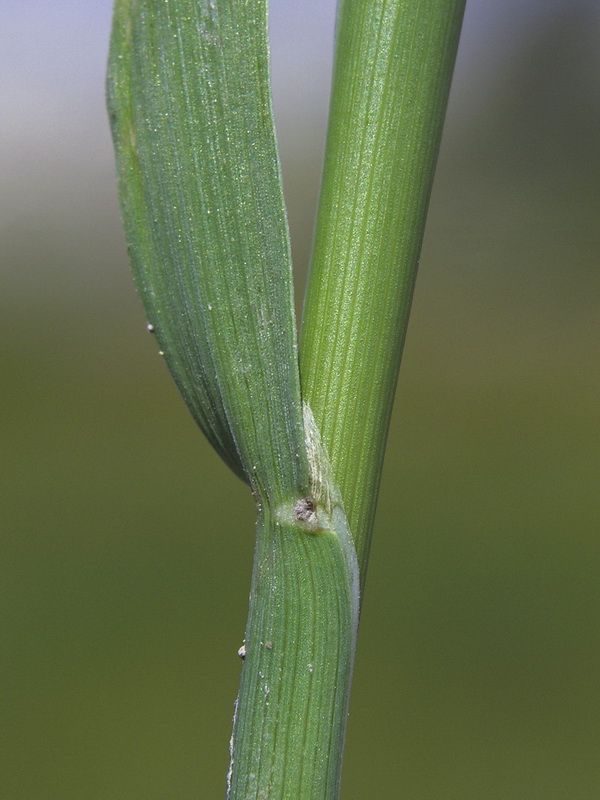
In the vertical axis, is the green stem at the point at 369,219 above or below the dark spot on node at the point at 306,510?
above

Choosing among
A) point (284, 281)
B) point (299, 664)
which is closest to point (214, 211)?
point (284, 281)

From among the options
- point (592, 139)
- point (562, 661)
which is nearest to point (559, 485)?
point (562, 661)

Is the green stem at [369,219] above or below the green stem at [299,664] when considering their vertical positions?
above

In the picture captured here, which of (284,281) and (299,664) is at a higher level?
(284,281)

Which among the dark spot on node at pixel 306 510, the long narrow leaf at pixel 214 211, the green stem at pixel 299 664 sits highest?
the long narrow leaf at pixel 214 211

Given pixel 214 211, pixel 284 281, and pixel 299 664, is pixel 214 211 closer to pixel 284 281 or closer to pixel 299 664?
pixel 284 281

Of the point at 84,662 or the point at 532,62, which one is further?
the point at 532,62

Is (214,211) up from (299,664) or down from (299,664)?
up

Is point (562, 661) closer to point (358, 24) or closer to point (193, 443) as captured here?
point (193, 443)
